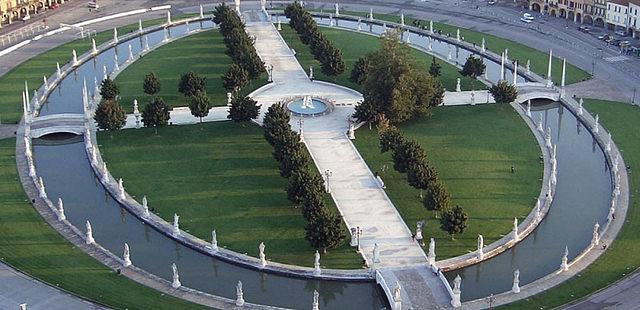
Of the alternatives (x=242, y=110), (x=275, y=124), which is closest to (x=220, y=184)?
(x=275, y=124)

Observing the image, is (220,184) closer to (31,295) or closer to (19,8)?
(31,295)

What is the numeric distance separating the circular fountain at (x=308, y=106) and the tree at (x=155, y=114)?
13.8 m

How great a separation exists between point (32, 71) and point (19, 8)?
95.4 ft

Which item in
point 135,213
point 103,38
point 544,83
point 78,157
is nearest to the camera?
point 135,213

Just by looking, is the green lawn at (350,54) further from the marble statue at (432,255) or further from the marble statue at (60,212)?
the marble statue at (60,212)

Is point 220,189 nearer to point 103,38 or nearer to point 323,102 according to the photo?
Result: point 323,102

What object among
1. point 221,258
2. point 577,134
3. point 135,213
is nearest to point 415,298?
point 221,258

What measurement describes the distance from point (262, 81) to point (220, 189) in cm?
3180

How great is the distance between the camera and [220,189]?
77.2 meters

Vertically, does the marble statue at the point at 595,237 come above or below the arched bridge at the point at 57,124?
below

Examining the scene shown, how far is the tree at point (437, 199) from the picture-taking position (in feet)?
228

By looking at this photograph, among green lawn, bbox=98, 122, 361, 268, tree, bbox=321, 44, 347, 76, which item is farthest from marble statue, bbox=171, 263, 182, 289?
tree, bbox=321, 44, 347, 76

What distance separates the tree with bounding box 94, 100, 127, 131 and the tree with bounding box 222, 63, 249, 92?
1456 cm

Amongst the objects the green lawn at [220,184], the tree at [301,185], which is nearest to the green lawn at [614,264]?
the green lawn at [220,184]
